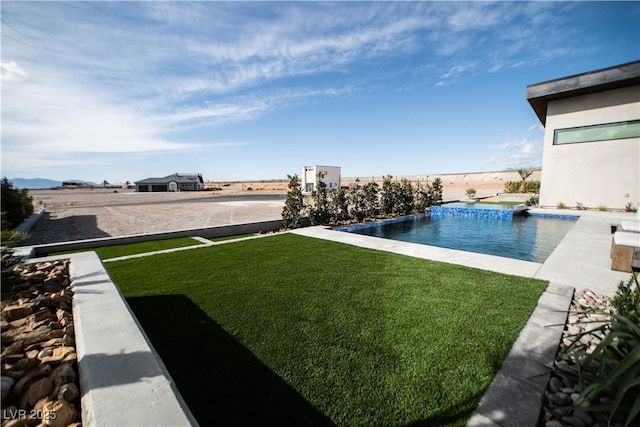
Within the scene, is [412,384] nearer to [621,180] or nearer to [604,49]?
[621,180]

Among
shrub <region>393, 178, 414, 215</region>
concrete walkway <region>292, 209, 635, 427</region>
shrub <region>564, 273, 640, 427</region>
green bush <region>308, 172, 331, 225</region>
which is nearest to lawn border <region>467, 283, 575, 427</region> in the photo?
concrete walkway <region>292, 209, 635, 427</region>

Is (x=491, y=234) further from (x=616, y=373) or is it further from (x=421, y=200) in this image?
(x=616, y=373)

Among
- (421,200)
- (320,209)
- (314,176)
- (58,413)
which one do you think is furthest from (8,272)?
(314,176)

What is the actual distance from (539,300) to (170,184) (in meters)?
57.4

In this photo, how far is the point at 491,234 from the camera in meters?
9.93

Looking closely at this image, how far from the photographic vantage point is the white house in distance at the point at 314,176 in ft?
Answer: 111

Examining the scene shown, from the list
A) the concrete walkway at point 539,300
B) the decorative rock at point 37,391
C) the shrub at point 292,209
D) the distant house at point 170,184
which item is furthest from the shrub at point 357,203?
the distant house at point 170,184

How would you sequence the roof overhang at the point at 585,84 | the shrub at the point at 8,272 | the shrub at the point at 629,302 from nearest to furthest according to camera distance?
the shrub at the point at 629,302 < the shrub at the point at 8,272 < the roof overhang at the point at 585,84

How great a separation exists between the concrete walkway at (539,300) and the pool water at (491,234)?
79 cm

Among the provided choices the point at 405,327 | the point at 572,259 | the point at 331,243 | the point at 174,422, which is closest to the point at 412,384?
the point at 405,327

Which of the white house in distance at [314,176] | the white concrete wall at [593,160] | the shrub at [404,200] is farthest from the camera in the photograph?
the white house in distance at [314,176]

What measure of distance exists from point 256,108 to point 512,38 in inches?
517

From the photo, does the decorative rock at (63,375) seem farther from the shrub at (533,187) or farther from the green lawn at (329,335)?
the shrub at (533,187)

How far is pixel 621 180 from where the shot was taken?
43.0ft
